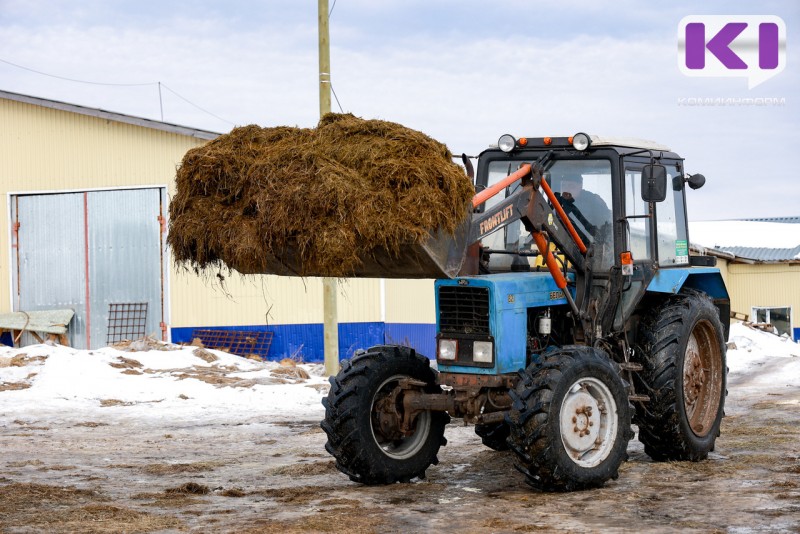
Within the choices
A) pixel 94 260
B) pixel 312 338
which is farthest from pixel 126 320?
pixel 312 338

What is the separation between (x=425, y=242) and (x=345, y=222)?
581 mm

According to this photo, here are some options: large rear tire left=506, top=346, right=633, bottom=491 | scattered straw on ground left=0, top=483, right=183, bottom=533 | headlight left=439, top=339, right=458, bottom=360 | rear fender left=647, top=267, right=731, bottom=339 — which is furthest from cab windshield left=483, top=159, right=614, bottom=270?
scattered straw on ground left=0, top=483, right=183, bottom=533

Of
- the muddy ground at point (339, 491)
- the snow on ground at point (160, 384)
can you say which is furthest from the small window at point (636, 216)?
the snow on ground at point (160, 384)

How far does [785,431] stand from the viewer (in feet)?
38.5

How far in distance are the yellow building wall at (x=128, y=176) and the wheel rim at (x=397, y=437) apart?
13.1 m

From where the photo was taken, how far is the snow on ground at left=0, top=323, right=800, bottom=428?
1528 cm

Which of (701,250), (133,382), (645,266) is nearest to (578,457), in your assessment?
(645,266)

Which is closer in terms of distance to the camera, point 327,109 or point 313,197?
point 313,197

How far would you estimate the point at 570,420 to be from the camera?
824 centimetres

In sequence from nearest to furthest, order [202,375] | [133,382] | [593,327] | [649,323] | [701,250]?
1. [593,327]
2. [649,323]
3. [133,382]
4. [202,375]
5. [701,250]

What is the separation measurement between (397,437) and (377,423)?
22 centimetres

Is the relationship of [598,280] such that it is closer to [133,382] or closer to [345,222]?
[345,222]

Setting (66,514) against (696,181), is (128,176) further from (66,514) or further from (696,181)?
(66,514)

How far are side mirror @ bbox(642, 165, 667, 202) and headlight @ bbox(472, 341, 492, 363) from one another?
5.99 feet
